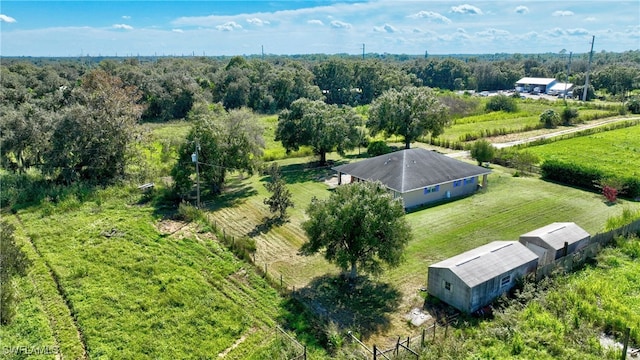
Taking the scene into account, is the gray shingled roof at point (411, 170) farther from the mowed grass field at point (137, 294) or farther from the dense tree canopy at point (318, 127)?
the mowed grass field at point (137, 294)

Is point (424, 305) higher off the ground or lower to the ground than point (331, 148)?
lower

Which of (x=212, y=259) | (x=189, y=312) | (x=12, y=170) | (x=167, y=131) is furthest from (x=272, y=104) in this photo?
(x=189, y=312)

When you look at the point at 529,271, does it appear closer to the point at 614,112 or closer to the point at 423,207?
the point at 423,207

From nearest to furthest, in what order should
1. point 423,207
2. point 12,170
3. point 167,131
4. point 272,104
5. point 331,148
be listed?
point 423,207, point 12,170, point 331,148, point 167,131, point 272,104

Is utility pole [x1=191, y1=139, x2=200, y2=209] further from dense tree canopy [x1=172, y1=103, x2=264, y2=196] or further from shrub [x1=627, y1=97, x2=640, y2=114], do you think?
shrub [x1=627, y1=97, x2=640, y2=114]

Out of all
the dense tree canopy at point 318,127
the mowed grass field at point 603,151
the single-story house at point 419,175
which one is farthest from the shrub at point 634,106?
the dense tree canopy at point 318,127

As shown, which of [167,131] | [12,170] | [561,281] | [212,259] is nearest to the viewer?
[561,281]
